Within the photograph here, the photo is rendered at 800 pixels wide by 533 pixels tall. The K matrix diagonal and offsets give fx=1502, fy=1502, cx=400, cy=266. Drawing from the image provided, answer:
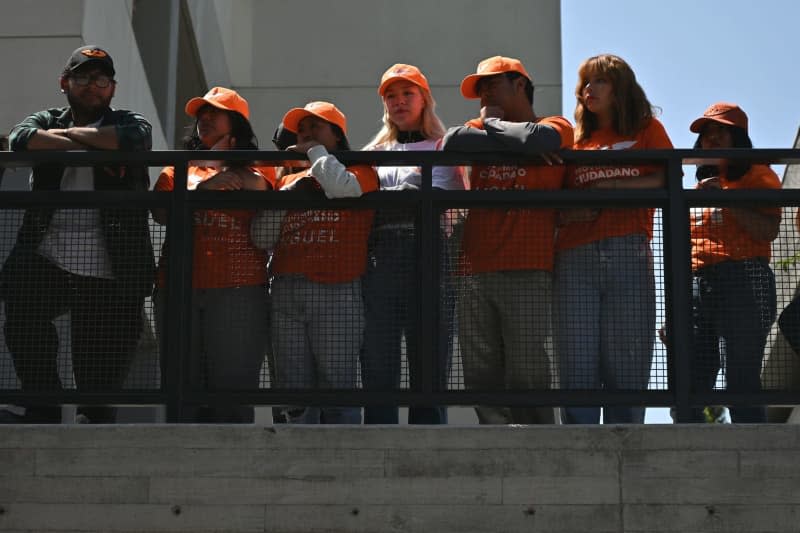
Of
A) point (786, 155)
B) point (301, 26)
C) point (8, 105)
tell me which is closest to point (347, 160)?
point (786, 155)

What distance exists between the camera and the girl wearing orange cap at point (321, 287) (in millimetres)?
7234

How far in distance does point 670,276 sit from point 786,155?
0.83 metres

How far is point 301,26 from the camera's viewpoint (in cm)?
1861

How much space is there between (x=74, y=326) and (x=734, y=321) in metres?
3.20

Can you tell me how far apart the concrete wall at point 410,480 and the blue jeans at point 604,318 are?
377 millimetres

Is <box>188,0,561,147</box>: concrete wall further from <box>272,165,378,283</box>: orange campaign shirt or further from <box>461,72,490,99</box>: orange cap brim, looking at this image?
<box>272,165,378,283</box>: orange campaign shirt

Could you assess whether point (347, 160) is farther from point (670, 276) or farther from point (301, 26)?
point (301, 26)

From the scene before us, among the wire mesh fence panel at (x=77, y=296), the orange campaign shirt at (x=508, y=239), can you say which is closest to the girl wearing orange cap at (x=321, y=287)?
the orange campaign shirt at (x=508, y=239)

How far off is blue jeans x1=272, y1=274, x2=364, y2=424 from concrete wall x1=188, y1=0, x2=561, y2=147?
10.7 m

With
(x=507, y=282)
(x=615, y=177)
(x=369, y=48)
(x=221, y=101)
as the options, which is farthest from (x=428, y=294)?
(x=369, y=48)

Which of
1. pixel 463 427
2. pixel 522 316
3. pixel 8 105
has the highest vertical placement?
pixel 8 105

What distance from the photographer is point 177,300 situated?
23.9 feet

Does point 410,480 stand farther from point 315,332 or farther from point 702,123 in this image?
point 702,123

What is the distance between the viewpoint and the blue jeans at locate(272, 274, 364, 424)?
23.7 ft
